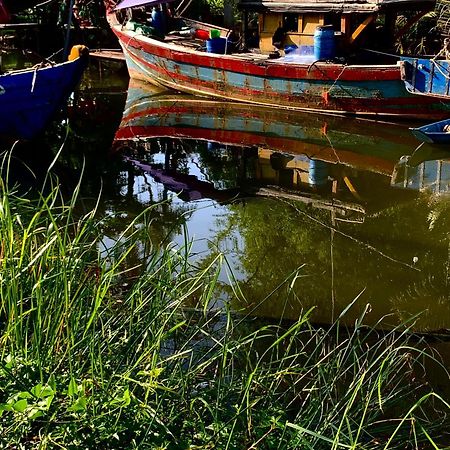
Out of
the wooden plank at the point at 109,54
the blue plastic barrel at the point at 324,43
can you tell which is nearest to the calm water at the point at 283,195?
the blue plastic barrel at the point at 324,43

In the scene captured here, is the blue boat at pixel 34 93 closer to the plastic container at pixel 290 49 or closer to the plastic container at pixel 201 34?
the plastic container at pixel 290 49

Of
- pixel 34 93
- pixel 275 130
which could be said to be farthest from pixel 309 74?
pixel 34 93

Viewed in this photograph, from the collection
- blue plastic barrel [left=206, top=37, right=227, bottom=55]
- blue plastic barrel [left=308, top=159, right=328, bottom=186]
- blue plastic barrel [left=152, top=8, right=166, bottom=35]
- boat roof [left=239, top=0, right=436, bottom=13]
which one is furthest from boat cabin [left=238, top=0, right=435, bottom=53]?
blue plastic barrel [left=308, top=159, right=328, bottom=186]

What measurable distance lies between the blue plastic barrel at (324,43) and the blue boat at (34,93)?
378cm

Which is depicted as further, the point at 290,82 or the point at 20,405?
the point at 290,82

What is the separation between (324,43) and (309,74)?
54 centimetres

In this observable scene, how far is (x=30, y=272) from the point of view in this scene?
2.90m

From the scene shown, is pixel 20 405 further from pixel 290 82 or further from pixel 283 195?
pixel 290 82

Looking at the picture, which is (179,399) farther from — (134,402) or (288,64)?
(288,64)

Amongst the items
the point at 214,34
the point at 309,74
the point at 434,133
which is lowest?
the point at 434,133

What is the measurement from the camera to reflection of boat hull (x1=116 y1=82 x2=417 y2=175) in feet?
30.9

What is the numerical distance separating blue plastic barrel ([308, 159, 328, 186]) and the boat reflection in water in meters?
0.01

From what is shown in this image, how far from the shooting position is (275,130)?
10648 mm

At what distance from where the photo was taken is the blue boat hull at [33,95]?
8.80 m
